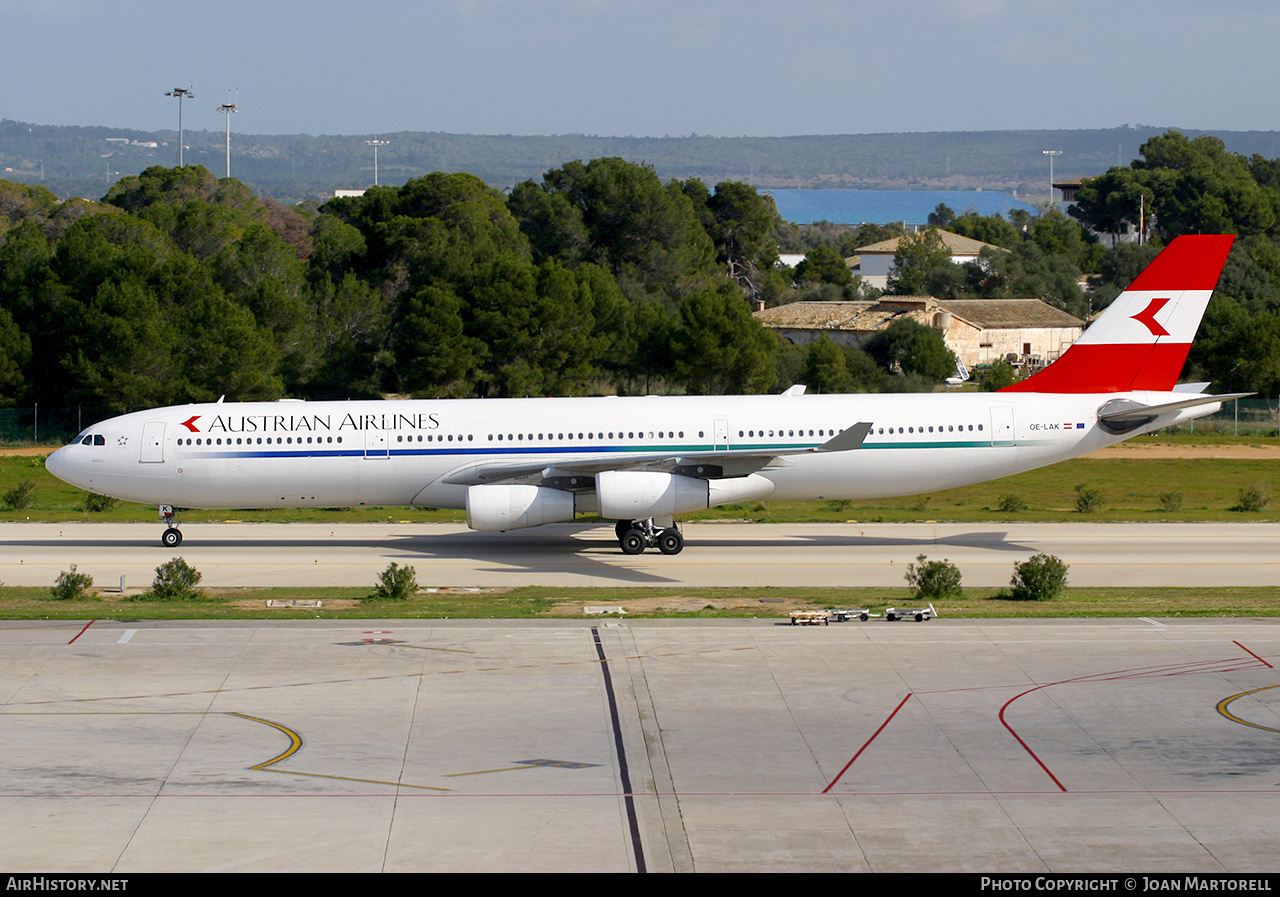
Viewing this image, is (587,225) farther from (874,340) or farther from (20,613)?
(20,613)

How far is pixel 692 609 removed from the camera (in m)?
25.2

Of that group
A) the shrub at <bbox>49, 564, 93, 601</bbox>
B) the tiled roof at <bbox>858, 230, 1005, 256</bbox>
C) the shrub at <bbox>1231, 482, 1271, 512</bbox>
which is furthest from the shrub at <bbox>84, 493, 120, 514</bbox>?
the tiled roof at <bbox>858, 230, 1005, 256</bbox>

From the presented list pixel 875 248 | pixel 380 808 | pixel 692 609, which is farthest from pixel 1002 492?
pixel 875 248

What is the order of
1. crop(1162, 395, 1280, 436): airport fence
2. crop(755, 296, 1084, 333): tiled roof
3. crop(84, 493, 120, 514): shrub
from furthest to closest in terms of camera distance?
crop(755, 296, 1084, 333): tiled roof → crop(1162, 395, 1280, 436): airport fence → crop(84, 493, 120, 514): shrub

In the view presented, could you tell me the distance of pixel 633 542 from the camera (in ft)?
106

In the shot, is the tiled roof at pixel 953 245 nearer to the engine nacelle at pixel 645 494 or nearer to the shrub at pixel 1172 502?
the shrub at pixel 1172 502

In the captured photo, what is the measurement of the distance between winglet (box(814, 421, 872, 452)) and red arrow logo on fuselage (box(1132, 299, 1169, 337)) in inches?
334

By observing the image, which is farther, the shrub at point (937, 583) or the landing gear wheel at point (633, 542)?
the landing gear wheel at point (633, 542)

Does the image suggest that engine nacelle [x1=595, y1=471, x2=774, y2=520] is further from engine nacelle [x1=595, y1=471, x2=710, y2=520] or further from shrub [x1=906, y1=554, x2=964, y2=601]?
shrub [x1=906, y1=554, x2=964, y2=601]

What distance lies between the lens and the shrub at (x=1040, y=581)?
26047 mm

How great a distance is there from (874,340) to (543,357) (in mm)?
28564

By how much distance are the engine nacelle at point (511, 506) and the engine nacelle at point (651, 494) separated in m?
1.15

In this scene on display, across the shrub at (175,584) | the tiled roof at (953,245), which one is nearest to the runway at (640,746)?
the shrub at (175,584)

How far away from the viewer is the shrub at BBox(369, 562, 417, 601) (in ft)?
86.2
